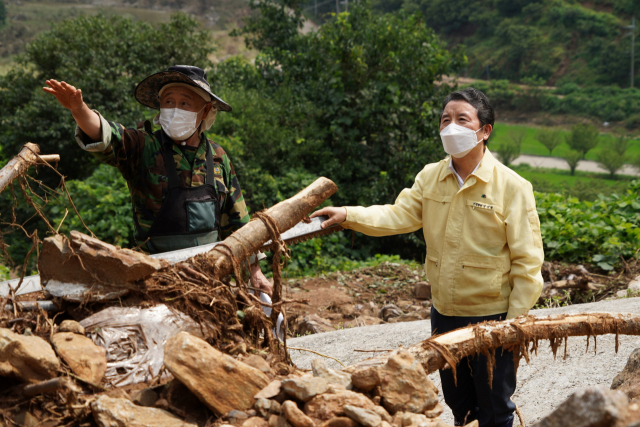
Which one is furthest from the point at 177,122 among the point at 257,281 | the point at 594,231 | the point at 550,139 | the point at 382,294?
the point at 550,139

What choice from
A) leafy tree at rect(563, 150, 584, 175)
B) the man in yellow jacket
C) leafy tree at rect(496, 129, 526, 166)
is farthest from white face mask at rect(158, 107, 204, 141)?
leafy tree at rect(563, 150, 584, 175)

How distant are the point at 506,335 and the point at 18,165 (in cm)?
227

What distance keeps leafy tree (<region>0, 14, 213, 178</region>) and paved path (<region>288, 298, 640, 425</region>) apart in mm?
7201

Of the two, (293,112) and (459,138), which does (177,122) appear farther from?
(293,112)

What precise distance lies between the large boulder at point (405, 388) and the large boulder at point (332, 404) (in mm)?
95

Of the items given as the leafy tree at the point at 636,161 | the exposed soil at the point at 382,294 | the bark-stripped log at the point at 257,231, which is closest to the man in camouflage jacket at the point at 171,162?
the bark-stripped log at the point at 257,231

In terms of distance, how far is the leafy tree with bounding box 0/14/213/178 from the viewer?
10.5 metres

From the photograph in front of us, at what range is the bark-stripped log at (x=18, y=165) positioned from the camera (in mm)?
2441

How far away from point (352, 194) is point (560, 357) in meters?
6.45

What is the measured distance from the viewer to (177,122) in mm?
2912

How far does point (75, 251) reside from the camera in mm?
2111

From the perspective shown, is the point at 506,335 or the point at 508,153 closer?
the point at 506,335

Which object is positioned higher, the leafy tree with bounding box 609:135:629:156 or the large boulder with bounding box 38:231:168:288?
the large boulder with bounding box 38:231:168:288

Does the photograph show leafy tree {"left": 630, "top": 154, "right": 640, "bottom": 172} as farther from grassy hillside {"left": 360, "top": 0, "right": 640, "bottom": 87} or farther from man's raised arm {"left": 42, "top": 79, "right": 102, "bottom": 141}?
man's raised arm {"left": 42, "top": 79, "right": 102, "bottom": 141}
